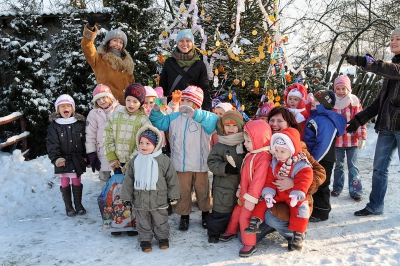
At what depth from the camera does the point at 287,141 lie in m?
3.28

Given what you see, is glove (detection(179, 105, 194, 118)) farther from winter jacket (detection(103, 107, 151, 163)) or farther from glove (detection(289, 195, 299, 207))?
glove (detection(289, 195, 299, 207))

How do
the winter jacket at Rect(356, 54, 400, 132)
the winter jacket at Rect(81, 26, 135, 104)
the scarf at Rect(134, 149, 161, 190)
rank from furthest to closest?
1. the winter jacket at Rect(81, 26, 135, 104)
2. the winter jacket at Rect(356, 54, 400, 132)
3. the scarf at Rect(134, 149, 161, 190)

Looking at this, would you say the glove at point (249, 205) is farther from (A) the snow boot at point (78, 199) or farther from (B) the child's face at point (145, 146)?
(A) the snow boot at point (78, 199)

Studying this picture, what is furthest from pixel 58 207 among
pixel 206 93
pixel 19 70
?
pixel 19 70

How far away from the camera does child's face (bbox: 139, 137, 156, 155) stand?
11.3 ft

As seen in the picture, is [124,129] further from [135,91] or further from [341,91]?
[341,91]

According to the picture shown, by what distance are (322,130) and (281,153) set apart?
0.83 m

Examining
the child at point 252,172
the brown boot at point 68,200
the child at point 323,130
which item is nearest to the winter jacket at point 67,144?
the brown boot at point 68,200

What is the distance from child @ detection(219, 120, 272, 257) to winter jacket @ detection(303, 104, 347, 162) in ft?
2.20

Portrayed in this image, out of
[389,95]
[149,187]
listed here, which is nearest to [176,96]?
[149,187]

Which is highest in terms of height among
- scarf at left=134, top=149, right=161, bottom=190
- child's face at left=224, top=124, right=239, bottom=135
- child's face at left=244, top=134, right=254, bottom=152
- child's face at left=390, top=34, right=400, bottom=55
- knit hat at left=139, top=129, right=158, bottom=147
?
child's face at left=390, top=34, right=400, bottom=55

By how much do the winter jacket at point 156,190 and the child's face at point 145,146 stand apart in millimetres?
49

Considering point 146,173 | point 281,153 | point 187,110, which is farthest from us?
point 187,110

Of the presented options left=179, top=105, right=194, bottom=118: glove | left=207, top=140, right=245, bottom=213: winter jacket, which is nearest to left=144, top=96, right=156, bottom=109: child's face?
left=179, top=105, right=194, bottom=118: glove
